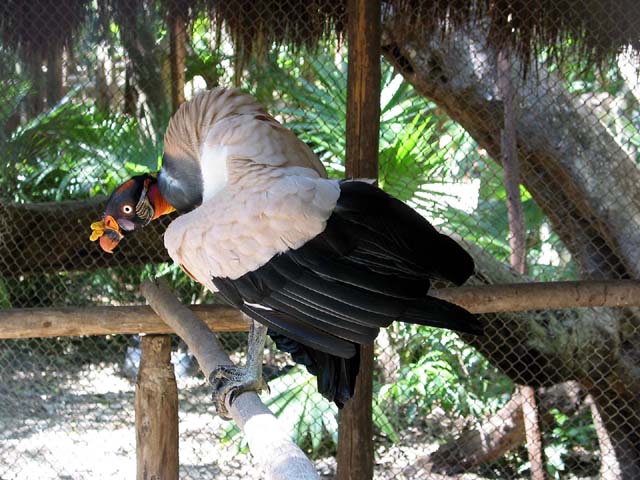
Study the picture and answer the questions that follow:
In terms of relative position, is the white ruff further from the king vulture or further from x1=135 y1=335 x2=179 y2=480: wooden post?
x1=135 y1=335 x2=179 y2=480: wooden post

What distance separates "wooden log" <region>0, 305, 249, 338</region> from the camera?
2.62 meters

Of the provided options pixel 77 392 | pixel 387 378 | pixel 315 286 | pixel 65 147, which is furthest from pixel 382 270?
pixel 77 392

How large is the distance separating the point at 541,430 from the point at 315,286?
2517mm

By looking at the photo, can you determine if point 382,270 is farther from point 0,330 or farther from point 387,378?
point 387,378

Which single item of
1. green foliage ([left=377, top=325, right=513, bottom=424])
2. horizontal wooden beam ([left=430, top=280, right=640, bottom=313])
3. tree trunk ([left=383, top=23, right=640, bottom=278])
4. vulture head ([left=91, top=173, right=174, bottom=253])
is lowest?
horizontal wooden beam ([left=430, top=280, right=640, bottom=313])

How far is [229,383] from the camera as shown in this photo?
1949 millimetres

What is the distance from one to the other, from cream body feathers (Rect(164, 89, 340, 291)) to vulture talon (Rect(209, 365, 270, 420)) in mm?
216

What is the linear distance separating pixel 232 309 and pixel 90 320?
0.47m

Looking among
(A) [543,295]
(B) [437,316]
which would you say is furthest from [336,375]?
(A) [543,295]

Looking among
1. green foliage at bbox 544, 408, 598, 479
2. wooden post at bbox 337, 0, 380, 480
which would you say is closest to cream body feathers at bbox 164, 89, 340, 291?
wooden post at bbox 337, 0, 380, 480

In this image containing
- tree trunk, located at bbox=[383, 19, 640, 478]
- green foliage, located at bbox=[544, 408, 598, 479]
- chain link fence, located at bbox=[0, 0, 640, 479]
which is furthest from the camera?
green foliage, located at bbox=[544, 408, 598, 479]

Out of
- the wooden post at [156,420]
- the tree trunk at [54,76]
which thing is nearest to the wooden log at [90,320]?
the wooden post at [156,420]

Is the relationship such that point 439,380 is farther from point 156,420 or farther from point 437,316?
point 437,316

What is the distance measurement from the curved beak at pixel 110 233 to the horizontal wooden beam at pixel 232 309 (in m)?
0.42
